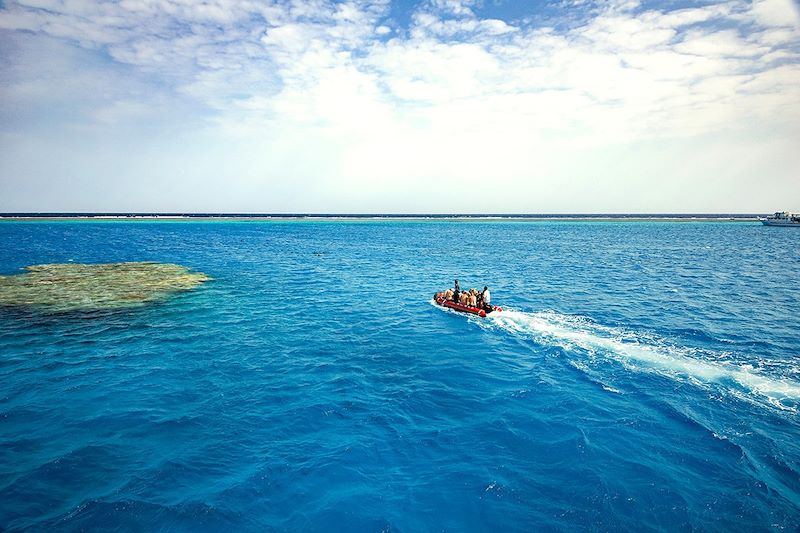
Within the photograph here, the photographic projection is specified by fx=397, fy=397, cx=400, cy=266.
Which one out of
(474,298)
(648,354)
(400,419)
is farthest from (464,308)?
(400,419)

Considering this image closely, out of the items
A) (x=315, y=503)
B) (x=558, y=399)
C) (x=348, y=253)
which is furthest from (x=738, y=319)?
(x=348, y=253)

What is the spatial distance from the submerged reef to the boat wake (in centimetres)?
3203

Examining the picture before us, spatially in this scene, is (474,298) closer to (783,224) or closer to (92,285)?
(92,285)

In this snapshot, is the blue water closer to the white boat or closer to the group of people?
the group of people

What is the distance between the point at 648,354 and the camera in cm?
2369

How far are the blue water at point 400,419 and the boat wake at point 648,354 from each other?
0.17 metres

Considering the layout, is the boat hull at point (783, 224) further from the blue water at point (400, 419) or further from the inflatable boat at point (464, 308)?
the inflatable boat at point (464, 308)

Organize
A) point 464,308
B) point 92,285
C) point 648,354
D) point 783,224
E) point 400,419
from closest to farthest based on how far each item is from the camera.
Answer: point 400,419 < point 648,354 < point 464,308 < point 92,285 < point 783,224

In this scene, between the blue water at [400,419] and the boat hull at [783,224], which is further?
the boat hull at [783,224]

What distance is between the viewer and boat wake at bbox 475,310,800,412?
1925 centimetres

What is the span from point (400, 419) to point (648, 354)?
1628cm

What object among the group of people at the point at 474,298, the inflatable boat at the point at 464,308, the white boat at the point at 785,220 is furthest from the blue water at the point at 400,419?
the white boat at the point at 785,220

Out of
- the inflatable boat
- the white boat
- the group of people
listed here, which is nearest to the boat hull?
the white boat

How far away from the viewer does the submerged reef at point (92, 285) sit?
34.2 metres
